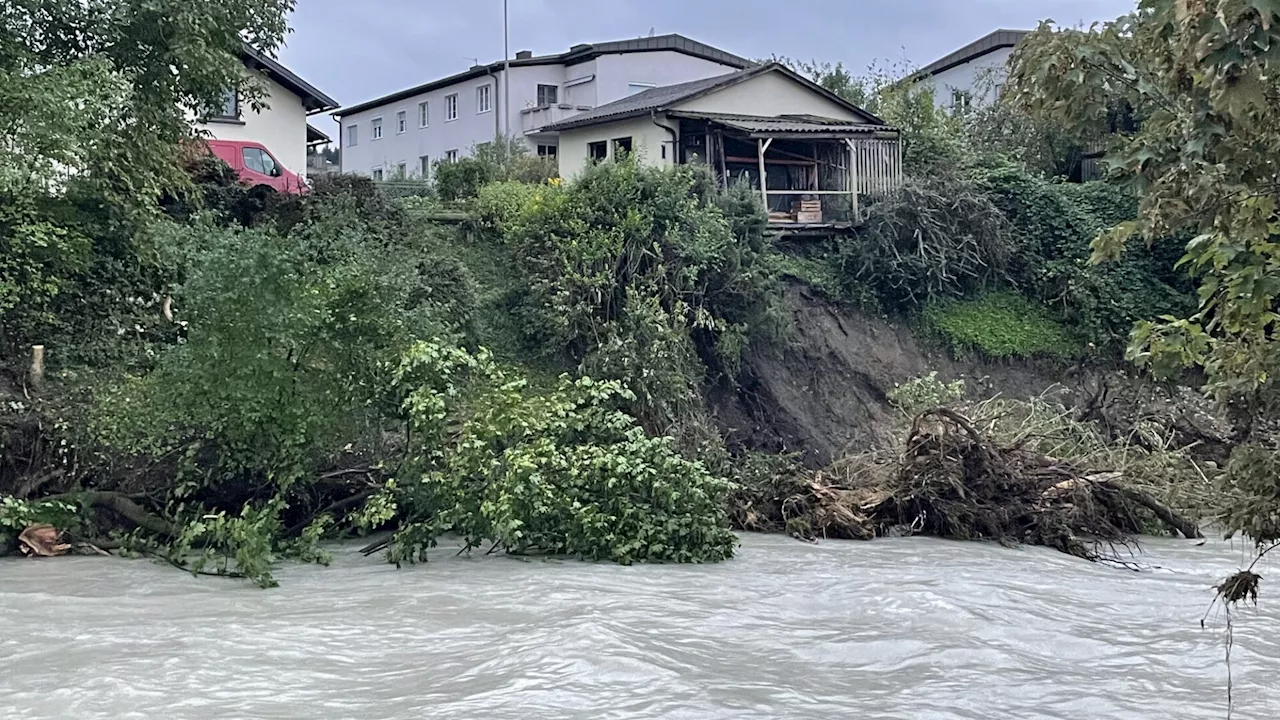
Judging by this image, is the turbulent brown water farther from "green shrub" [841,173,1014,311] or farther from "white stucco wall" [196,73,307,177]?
"white stucco wall" [196,73,307,177]

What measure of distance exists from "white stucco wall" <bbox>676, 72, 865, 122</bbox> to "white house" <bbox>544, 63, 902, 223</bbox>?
0.08 feet

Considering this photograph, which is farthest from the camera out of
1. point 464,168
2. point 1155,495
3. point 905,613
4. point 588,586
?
point 464,168

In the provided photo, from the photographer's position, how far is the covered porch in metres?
26.7

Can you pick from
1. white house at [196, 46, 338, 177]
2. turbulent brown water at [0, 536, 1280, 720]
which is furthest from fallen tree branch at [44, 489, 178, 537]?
white house at [196, 46, 338, 177]

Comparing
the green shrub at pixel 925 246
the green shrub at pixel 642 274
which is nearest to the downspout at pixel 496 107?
the green shrub at pixel 925 246

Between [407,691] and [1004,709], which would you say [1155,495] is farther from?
[407,691]

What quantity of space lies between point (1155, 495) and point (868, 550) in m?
5.31

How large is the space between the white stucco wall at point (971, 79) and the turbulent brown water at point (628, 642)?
2633 centimetres

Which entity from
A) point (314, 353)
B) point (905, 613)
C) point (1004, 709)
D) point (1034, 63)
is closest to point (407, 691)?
point (1004, 709)

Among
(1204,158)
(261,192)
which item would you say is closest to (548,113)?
(261,192)

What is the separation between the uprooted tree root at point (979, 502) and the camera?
1523 cm

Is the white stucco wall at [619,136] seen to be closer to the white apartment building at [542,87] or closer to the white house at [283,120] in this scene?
the white house at [283,120]

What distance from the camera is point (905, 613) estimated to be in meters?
10.8

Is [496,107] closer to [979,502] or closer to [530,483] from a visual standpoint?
[979,502]
